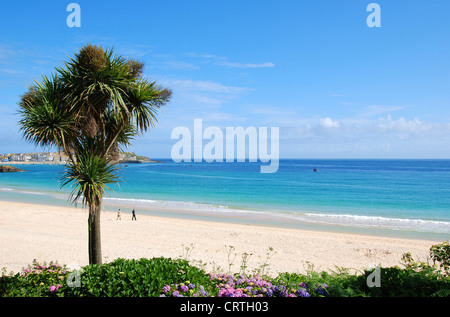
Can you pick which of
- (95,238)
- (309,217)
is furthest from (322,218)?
(95,238)

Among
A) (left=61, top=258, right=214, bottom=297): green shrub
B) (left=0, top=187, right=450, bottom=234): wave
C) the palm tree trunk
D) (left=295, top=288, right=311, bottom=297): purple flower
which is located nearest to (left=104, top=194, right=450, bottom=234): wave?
(left=0, top=187, right=450, bottom=234): wave

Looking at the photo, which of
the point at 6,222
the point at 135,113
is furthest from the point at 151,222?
A: the point at 135,113

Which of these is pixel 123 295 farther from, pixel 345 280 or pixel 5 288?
pixel 345 280

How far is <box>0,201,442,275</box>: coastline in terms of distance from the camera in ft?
41.9

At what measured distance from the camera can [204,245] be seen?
629 inches

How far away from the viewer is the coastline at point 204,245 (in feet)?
41.9

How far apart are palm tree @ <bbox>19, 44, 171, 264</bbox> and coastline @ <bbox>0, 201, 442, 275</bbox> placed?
4476 mm

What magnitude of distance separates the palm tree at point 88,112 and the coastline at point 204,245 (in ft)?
14.7

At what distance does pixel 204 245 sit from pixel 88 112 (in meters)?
10.5

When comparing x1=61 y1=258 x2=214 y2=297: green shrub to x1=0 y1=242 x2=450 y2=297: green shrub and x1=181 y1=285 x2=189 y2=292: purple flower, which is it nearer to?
x1=0 y1=242 x2=450 y2=297: green shrub

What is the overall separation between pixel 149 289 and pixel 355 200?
40.1 meters

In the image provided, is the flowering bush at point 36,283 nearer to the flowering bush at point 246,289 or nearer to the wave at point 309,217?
the flowering bush at point 246,289

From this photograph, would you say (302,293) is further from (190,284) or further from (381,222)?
(381,222)
